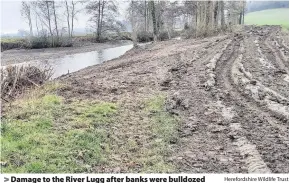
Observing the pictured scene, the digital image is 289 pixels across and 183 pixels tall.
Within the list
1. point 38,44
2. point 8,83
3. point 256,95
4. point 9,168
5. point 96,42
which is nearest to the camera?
point 9,168

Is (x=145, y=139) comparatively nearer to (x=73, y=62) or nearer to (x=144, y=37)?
(x=73, y=62)

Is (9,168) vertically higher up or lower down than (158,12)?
lower down

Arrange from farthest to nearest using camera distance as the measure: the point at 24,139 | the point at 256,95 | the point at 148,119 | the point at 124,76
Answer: the point at 124,76, the point at 256,95, the point at 148,119, the point at 24,139

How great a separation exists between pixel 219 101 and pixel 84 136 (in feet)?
13.1

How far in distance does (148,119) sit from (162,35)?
4148 centimetres

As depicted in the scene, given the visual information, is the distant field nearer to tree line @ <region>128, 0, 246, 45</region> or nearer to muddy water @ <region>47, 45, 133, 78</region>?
tree line @ <region>128, 0, 246, 45</region>

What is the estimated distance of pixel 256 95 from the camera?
423 inches

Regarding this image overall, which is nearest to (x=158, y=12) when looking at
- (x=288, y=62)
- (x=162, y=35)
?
(x=162, y=35)

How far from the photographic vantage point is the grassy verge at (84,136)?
6840 mm

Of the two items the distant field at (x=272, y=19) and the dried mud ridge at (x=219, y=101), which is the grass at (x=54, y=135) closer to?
the dried mud ridge at (x=219, y=101)

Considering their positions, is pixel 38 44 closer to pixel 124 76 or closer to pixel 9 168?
pixel 124 76

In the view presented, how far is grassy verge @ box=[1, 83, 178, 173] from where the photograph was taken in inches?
269

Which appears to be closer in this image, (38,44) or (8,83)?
(8,83)
